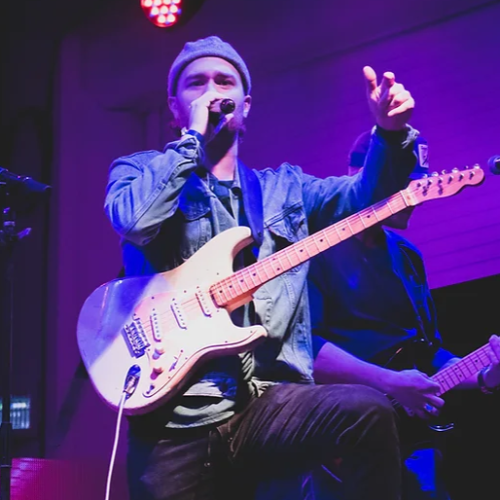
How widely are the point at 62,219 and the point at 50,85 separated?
799mm

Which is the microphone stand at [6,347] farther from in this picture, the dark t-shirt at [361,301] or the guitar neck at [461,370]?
the guitar neck at [461,370]

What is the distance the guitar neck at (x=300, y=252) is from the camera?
7.55ft

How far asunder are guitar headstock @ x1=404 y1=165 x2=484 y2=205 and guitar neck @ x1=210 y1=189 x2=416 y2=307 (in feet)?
0.05

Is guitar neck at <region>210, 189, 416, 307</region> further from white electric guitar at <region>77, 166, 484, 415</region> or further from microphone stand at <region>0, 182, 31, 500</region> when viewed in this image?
microphone stand at <region>0, 182, 31, 500</region>

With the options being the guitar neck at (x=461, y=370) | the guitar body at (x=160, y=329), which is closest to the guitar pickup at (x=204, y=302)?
the guitar body at (x=160, y=329)

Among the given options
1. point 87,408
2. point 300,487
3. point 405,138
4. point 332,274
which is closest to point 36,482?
point 300,487

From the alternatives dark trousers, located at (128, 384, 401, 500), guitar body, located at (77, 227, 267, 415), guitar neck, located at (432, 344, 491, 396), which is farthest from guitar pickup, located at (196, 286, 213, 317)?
guitar neck, located at (432, 344, 491, 396)

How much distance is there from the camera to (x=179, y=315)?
2289 millimetres

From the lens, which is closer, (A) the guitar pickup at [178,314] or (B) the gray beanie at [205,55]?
(A) the guitar pickup at [178,314]

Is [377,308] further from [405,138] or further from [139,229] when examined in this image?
[139,229]

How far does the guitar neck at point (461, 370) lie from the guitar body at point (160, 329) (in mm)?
1290

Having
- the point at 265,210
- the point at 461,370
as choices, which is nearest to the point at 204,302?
the point at 265,210

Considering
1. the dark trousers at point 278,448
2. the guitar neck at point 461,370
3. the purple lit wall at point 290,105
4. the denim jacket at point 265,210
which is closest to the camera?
the dark trousers at point 278,448

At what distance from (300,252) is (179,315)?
36 centimetres
